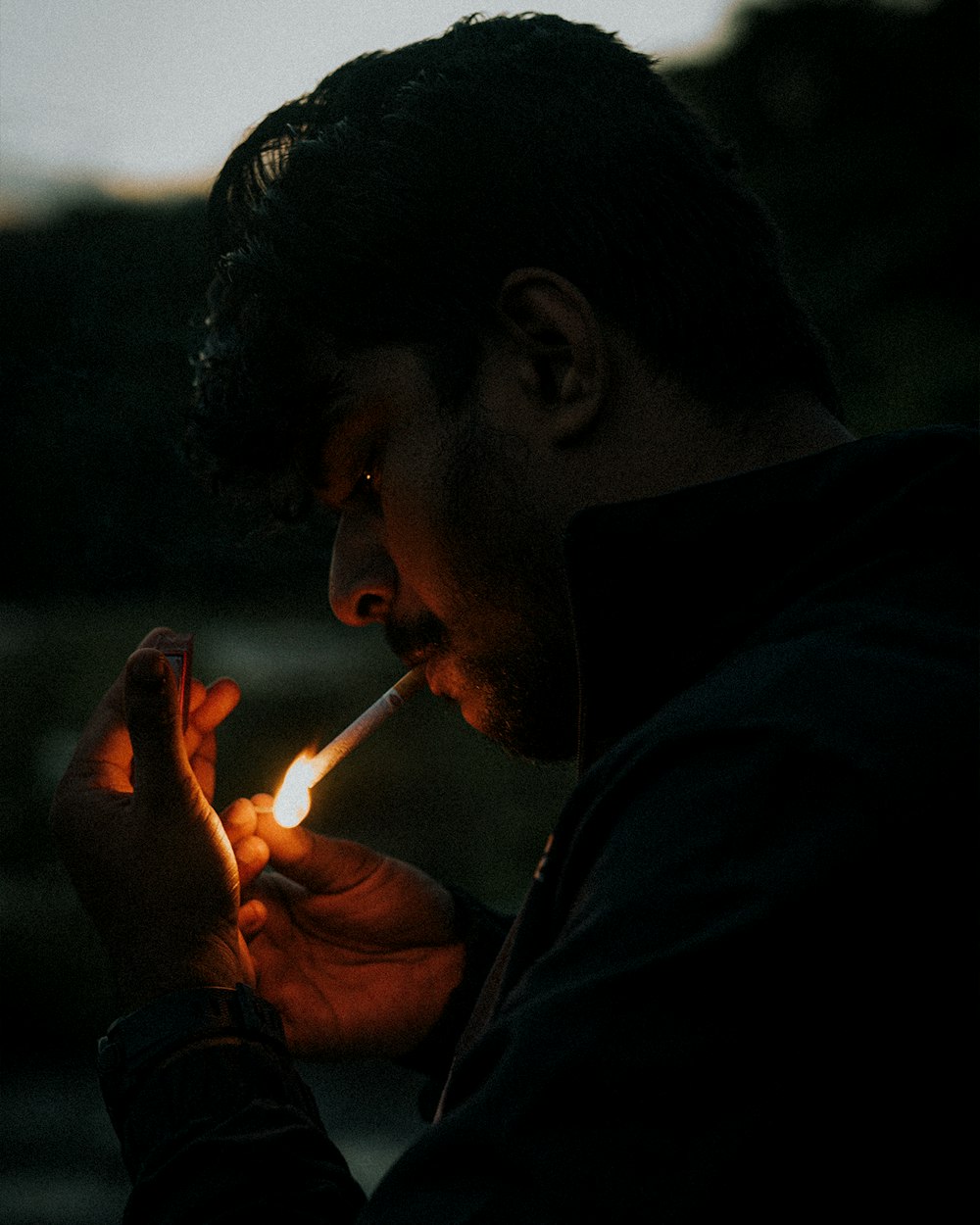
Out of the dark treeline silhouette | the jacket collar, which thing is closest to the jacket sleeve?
the jacket collar

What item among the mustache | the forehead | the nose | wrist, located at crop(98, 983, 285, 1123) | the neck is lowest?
wrist, located at crop(98, 983, 285, 1123)

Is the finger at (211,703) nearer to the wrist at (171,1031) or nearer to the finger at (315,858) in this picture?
the finger at (315,858)

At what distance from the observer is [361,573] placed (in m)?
1.67

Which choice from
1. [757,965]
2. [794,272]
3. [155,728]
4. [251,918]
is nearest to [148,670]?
[155,728]

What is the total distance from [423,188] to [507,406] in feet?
1.01

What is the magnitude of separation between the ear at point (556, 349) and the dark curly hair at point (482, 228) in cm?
4

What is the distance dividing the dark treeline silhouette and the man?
960mm

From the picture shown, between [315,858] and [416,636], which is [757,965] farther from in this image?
[315,858]

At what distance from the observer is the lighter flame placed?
1.82 m

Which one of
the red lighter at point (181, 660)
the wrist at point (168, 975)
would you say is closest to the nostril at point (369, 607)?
the red lighter at point (181, 660)

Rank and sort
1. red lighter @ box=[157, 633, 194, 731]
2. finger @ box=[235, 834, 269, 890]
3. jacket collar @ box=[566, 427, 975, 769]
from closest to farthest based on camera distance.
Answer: jacket collar @ box=[566, 427, 975, 769]
red lighter @ box=[157, 633, 194, 731]
finger @ box=[235, 834, 269, 890]

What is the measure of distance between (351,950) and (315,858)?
7.3 inches

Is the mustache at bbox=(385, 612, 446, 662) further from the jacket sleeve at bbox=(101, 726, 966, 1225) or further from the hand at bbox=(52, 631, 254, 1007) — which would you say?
the jacket sleeve at bbox=(101, 726, 966, 1225)

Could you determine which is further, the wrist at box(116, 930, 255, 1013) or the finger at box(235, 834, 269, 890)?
the finger at box(235, 834, 269, 890)
